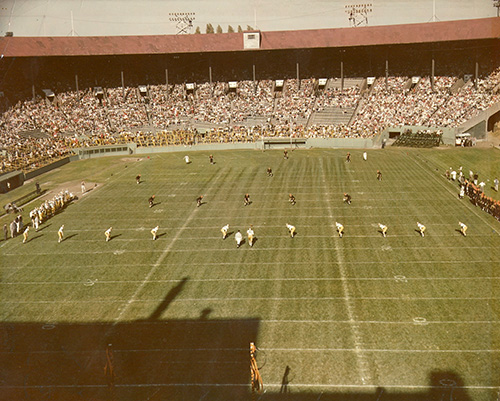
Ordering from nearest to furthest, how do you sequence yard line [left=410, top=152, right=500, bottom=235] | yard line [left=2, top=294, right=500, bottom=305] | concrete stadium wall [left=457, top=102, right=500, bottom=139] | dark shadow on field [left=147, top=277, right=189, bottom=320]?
dark shadow on field [left=147, top=277, right=189, bottom=320]
yard line [left=2, top=294, right=500, bottom=305]
yard line [left=410, top=152, right=500, bottom=235]
concrete stadium wall [left=457, top=102, right=500, bottom=139]

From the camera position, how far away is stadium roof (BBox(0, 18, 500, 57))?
6712 centimetres

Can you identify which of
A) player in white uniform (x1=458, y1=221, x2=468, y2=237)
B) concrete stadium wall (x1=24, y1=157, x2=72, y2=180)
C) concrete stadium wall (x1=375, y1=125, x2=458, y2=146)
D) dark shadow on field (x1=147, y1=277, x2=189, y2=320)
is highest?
concrete stadium wall (x1=375, y1=125, x2=458, y2=146)

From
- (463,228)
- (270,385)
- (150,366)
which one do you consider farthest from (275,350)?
(463,228)

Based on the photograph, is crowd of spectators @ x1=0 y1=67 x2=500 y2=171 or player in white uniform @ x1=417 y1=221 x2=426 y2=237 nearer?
player in white uniform @ x1=417 y1=221 x2=426 y2=237

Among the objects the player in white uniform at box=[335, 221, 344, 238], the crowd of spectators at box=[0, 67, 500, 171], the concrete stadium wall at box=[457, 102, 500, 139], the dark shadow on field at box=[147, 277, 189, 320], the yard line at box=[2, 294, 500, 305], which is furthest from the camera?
the crowd of spectators at box=[0, 67, 500, 171]

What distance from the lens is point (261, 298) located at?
2325 centimetres

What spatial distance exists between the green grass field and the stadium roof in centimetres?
3293

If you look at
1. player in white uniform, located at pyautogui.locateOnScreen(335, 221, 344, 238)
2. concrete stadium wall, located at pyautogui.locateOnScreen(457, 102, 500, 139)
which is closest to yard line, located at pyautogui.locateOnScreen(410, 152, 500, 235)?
player in white uniform, located at pyautogui.locateOnScreen(335, 221, 344, 238)

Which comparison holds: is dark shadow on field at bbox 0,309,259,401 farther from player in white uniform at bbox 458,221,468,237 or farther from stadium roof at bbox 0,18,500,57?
stadium roof at bbox 0,18,500,57

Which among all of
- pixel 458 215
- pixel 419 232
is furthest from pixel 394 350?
pixel 458 215

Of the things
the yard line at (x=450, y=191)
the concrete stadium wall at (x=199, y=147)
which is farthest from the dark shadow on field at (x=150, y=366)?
the concrete stadium wall at (x=199, y=147)

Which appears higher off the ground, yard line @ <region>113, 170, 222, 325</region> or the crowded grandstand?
the crowded grandstand

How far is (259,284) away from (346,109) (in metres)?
48.2

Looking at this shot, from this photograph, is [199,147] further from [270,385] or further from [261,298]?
[270,385]
